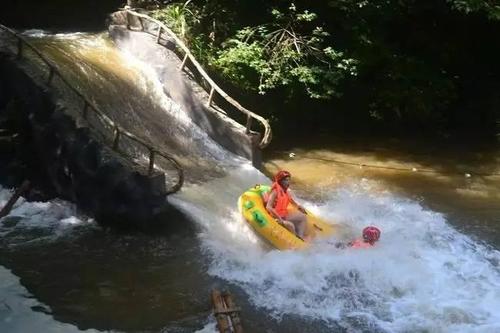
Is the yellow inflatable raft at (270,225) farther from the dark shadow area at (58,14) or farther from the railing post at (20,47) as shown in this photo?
the dark shadow area at (58,14)

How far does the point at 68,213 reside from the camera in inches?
340

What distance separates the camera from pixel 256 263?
7594 millimetres

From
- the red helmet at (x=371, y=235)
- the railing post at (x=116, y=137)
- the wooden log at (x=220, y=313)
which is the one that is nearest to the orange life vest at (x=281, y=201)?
the red helmet at (x=371, y=235)

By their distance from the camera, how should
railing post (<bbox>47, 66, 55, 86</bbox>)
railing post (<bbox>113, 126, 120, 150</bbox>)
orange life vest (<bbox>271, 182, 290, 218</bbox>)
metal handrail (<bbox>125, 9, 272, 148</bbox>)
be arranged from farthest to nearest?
metal handrail (<bbox>125, 9, 272, 148</bbox>) < railing post (<bbox>47, 66, 55, 86</bbox>) < railing post (<bbox>113, 126, 120, 150</bbox>) < orange life vest (<bbox>271, 182, 290, 218</bbox>)

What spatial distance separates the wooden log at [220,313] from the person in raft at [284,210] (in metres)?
1.80

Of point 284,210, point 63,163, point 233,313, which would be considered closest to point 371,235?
point 284,210

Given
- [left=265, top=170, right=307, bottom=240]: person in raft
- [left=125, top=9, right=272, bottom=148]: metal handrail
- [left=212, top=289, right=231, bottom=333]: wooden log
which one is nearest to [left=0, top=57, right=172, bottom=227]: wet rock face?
[left=265, top=170, right=307, bottom=240]: person in raft

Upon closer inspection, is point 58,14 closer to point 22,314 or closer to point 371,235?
point 22,314

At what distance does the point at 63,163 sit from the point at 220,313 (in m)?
3.97

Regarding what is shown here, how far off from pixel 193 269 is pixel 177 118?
466 centimetres

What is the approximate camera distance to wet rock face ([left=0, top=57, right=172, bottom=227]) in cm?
818

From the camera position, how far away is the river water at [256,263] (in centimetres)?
641

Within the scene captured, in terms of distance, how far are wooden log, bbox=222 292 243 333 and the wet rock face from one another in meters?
2.14

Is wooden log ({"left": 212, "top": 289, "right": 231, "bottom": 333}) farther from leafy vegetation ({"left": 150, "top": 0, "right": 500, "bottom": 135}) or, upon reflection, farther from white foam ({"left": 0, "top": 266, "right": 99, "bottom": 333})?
leafy vegetation ({"left": 150, "top": 0, "right": 500, "bottom": 135})
